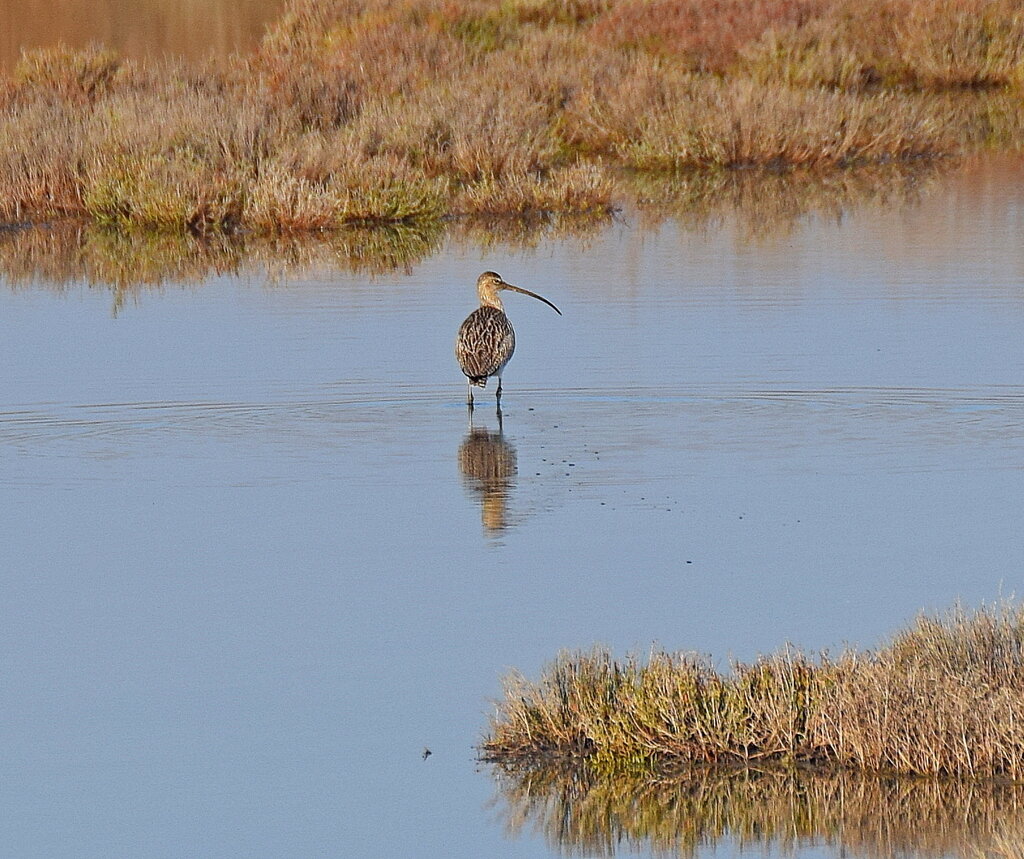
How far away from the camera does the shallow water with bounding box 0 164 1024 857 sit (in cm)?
664

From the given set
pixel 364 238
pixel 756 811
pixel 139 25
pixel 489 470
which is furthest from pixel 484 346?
pixel 139 25

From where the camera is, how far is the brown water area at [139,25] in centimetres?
4600

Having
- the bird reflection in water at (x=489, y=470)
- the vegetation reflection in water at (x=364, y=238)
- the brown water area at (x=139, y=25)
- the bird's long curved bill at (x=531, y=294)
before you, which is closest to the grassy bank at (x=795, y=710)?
the bird reflection in water at (x=489, y=470)

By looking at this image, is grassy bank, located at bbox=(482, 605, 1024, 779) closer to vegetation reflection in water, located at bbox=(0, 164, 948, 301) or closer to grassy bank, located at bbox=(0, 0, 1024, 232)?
vegetation reflection in water, located at bbox=(0, 164, 948, 301)

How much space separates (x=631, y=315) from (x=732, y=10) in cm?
2002

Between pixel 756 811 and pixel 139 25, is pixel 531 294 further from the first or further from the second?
pixel 139 25

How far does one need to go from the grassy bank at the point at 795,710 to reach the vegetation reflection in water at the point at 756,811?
0.08 meters

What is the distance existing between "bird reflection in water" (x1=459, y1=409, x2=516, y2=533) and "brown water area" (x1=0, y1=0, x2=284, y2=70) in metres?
31.9

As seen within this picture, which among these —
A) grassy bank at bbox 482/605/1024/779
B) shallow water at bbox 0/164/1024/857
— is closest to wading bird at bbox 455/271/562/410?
shallow water at bbox 0/164/1024/857

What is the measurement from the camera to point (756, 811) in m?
6.02

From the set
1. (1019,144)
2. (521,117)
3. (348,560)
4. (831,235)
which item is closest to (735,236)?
(831,235)

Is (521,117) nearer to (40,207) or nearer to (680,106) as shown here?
(680,106)

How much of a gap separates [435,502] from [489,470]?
82 centimetres

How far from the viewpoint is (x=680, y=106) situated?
25.4 m
